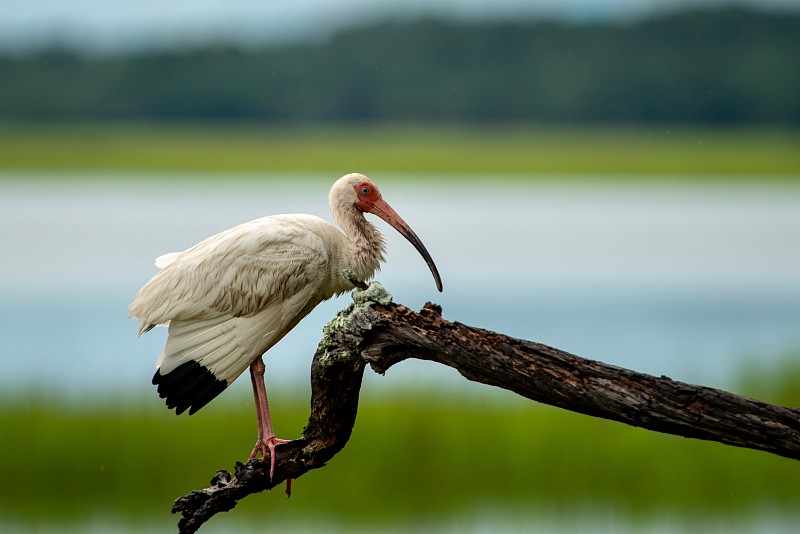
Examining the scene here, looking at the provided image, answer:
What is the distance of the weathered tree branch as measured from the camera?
4.62m

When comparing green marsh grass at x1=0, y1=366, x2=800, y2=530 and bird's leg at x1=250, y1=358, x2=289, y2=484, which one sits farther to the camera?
green marsh grass at x1=0, y1=366, x2=800, y2=530

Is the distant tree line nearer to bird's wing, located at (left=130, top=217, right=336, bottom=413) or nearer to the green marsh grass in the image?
the green marsh grass

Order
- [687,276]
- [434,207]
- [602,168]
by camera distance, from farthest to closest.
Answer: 1. [602,168]
2. [434,207]
3. [687,276]

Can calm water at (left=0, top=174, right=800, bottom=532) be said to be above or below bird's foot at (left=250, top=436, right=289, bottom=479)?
above

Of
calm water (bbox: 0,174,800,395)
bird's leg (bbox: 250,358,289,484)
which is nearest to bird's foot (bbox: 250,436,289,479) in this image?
bird's leg (bbox: 250,358,289,484)

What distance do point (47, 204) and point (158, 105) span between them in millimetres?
6687

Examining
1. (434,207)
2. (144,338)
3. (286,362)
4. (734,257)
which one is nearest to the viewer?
(286,362)

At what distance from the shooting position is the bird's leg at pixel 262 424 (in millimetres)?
5366

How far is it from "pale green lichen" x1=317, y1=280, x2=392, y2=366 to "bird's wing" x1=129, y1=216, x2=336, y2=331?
721 millimetres

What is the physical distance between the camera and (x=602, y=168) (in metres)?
45.3

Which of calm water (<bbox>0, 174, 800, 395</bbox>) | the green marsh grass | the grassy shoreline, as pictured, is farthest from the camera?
the grassy shoreline

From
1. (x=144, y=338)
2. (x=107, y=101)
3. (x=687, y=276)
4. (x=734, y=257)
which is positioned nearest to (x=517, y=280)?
(x=687, y=276)

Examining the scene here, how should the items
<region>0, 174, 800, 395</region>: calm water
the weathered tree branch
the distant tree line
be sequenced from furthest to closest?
1. the distant tree line
2. <region>0, 174, 800, 395</region>: calm water
3. the weathered tree branch

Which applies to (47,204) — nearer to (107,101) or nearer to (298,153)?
(107,101)
